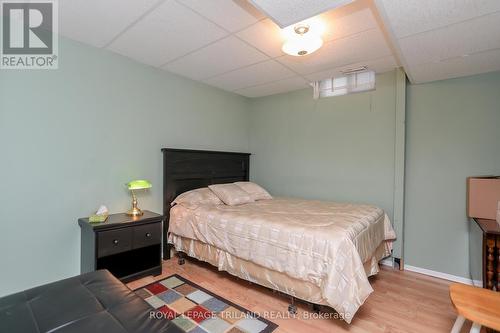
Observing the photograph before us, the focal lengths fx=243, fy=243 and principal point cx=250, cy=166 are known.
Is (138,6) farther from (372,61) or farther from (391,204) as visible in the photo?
(391,204)

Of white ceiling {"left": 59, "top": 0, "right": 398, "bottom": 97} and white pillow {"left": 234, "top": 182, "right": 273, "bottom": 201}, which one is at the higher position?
white ceiling {"left": 59, "top": 0, "right": 398, "bottom": 97}

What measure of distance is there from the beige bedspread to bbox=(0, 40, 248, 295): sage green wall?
851 mm

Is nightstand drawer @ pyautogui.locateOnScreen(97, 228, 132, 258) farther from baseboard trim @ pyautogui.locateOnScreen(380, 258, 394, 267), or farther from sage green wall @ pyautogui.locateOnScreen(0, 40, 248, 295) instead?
baseboard trim @ pyautogui.locateOnScreen(380, 258, 394, 267)

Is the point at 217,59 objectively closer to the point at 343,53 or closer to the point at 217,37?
the point at 217,37

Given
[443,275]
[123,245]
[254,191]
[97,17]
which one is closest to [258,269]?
[123,245]

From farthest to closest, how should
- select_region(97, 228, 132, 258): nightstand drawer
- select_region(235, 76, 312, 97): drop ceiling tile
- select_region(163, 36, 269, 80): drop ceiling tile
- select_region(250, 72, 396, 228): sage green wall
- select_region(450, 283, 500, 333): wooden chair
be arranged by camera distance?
select_region(235, 76, 312, 97): drop ceiling tile
select_region(250, 72, 396, 228): sage green wall
select_region(163, 36, 269, 80): drop ceiling tile
select_region(97, 228, 132, 258): nightstand drawer
select_region(450, 283, 500, 333): wooden chair

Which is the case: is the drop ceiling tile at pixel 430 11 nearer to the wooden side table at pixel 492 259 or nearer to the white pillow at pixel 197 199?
the wooden side table at pixel 492 259

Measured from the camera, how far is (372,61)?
8.86ft

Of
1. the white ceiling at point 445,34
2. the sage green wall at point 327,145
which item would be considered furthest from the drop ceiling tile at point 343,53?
the sage green wall at point 327,145

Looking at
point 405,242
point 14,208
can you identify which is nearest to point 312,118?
point 405,242

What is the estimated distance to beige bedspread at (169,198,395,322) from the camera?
1720 millimetres

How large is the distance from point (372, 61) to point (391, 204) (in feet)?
5.60

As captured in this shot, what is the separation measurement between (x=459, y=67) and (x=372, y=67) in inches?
31.7

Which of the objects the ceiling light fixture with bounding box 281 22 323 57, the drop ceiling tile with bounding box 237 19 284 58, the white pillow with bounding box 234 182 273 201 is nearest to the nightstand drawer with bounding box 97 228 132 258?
the white pillow with bounding box 234 182 273 201
